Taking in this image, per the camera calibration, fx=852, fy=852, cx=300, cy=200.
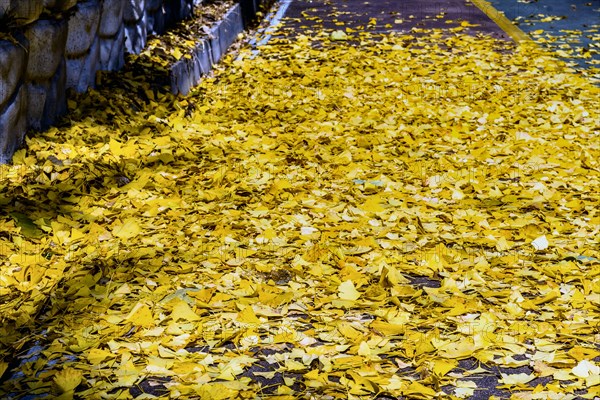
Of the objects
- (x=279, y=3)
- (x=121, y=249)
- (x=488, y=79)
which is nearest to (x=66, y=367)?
(x=121, y=249)

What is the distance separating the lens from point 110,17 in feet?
23.4

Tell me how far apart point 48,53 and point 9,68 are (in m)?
0.64

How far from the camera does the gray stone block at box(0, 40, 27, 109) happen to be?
5.16 m

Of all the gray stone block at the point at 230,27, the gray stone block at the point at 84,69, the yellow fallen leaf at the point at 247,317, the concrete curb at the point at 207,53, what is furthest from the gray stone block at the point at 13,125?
the gray stone block at the point at 230,27

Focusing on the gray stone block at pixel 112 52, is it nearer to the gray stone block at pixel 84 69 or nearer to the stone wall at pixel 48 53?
the stone wall at pixel 48 53

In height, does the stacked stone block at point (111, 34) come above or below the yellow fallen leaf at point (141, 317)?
above

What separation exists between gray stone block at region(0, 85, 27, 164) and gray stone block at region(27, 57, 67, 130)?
106mm

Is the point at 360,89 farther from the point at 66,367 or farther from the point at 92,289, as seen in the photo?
the point at 66,367

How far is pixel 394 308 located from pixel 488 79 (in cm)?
520

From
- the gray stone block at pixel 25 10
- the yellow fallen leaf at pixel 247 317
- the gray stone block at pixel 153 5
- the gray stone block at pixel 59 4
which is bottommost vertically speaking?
the yellow fallen leaf at pixel 247 317

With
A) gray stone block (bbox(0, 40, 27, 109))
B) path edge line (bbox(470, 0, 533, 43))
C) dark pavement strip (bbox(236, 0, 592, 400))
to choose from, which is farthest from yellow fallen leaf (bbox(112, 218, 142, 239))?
path edge line (bbox(470, 0, 533, 43))

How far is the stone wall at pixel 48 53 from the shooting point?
17.4 feet

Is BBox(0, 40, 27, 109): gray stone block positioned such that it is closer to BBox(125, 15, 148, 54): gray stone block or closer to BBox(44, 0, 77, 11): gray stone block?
BBox(44, 0, 77, 11): gray stone block

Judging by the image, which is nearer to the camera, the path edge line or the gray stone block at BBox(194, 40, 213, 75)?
the gray stone block at BBox(194, 40, 213, 75)
